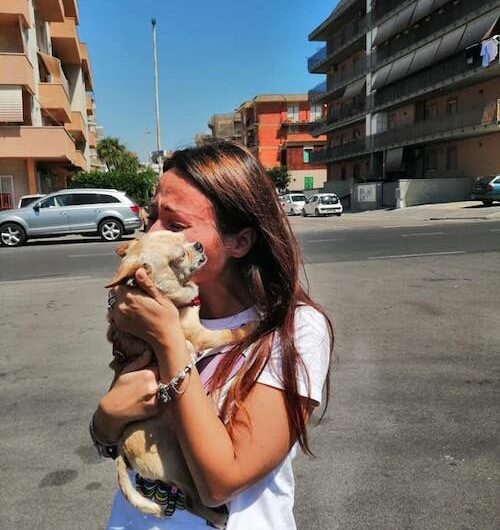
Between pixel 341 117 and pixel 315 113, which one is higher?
pixel 315 113

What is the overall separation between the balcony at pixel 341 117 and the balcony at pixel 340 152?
2.12 metres

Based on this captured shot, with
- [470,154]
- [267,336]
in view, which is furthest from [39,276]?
[470,154]

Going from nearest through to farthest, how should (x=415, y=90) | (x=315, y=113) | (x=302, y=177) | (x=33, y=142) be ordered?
(x=33, y=142) < (x=415, y=90) < (x=302, y=177) < (x=315, y=113)

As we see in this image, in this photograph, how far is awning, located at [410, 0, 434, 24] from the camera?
38.1 metres

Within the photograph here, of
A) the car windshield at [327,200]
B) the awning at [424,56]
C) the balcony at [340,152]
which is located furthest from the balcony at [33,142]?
the balcony at [340,152]

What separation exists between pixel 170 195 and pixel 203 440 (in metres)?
0.67

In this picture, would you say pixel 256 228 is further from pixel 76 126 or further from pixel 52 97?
pixel 76 126

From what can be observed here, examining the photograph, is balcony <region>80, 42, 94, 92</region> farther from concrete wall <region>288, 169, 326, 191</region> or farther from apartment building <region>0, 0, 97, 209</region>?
concrete wall <region>288, 169, 326, 191</region>

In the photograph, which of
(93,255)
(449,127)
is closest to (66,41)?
(449,127)

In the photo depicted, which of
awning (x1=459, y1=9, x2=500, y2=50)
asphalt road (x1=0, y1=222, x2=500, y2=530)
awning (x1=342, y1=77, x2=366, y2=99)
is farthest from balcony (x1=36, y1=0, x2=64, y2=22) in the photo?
asphalt road (x1=0, y1=222, x2=500, y2=530)

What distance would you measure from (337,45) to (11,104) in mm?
38536

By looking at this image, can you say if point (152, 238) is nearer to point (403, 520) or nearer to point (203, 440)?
point (203, 440)

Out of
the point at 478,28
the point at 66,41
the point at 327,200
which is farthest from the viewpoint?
the point at 66,41

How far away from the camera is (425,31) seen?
4003 centimetres
